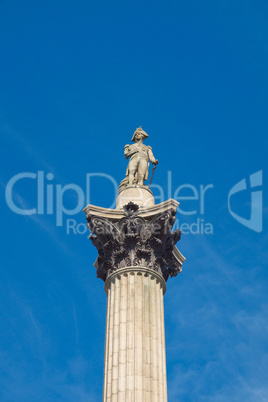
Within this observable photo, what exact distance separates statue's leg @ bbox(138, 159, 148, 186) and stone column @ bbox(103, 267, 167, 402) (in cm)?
561

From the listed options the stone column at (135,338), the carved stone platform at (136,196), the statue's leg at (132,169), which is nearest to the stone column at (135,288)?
the stone column at (135,338)

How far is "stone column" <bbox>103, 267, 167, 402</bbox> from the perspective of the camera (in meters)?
25.2

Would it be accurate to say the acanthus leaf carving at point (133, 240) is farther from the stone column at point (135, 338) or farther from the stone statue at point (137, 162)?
the stone statue at point (137, 162)

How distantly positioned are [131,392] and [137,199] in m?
9.49

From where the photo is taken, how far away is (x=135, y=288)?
2825 centimetres

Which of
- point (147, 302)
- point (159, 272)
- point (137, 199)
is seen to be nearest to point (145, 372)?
point (147, 302)

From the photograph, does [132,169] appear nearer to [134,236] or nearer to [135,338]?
[134,236]

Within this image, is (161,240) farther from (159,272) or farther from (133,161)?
(133,161)

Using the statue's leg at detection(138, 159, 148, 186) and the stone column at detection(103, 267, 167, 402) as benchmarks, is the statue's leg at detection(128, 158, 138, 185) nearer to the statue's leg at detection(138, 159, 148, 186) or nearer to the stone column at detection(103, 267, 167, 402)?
the statue's leg at detection(138, 159, 148, 186)

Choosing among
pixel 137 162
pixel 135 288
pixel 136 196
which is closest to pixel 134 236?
pixel 135 288

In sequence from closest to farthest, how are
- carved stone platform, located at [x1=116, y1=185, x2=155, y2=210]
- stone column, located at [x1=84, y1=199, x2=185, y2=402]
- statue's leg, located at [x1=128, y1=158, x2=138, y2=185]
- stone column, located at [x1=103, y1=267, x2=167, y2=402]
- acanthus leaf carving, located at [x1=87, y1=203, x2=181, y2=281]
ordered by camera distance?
stone column, located at [x1=103, y1=267, x2=167, y2=402] → stone column, located at [x1=84, y1=199, x2=185, y2=402] → acanthus leaf carving, located at [x1=87, y1=203, x2=181, y2=281] → carved stone platform, located at [x1=116, y1=185, x2=155, y2=210] → statue's leg, located at [x1=128, y1=158, x2=138, y2=185]

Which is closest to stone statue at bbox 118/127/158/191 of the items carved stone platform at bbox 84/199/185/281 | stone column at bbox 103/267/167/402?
carved stone platform at bbox 84/199/185/281

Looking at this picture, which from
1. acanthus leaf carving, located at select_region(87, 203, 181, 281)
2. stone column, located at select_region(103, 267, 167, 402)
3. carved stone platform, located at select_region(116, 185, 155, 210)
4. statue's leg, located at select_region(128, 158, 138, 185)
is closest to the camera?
stone column, located at select_region(103, 267, 167, 402)

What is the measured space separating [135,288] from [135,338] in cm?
241
